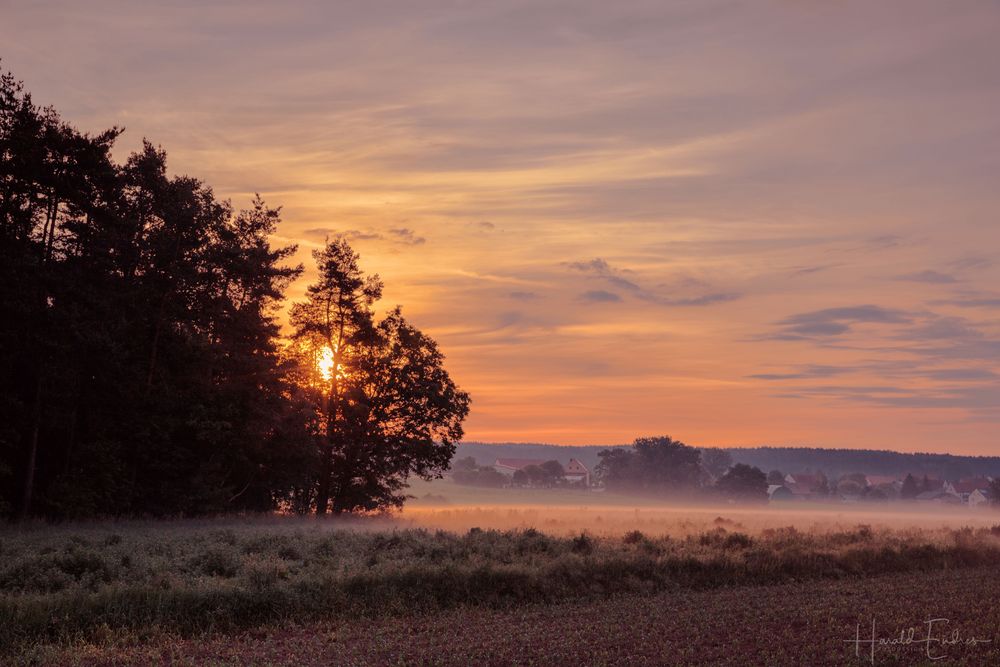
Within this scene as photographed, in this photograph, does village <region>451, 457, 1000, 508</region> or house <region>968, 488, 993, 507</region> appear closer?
house <region>968, 488, 993, 507</region>

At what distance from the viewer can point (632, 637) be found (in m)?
18.7

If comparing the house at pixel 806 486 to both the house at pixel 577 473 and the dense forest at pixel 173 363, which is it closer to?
the house at pixel 577 473

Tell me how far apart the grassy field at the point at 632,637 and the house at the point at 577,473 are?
144m

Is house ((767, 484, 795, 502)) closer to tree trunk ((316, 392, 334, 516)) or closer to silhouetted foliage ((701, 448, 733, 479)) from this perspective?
silhouetted foliage ((701, 448, 733, 479))

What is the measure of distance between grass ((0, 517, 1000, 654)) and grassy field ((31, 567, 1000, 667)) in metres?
0.99

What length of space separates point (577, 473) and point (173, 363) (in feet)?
448

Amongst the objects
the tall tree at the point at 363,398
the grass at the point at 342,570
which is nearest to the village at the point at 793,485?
the tall tree at the point at 363,398

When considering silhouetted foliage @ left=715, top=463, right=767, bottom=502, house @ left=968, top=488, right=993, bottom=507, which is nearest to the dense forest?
silhouetted foliage @ left=715, top=463, right=767, bottom=502

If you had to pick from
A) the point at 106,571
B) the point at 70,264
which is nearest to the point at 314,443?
the point at 70,264

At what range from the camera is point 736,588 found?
2669 centimetres

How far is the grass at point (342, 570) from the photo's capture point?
1883 centimetres

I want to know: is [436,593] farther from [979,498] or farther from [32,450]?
[979,498]

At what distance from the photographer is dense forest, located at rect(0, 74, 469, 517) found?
35594 millimetres
